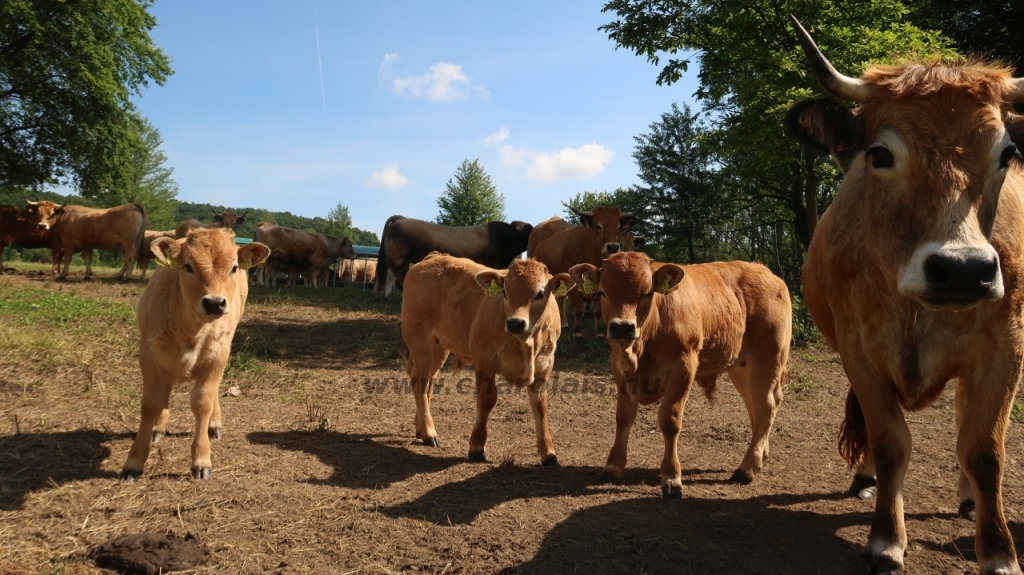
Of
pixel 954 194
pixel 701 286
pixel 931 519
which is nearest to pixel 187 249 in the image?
pixel 701 286

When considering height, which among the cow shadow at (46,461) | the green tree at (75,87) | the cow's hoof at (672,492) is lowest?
the cow shadow at (46,461)

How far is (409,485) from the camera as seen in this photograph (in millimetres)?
5527

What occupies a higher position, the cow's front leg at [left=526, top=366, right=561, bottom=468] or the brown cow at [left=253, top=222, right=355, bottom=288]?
the brown cow at [left=253, top=222, right=355, bottom=288]

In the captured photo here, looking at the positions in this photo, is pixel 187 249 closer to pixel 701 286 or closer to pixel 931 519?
pixel 701 286

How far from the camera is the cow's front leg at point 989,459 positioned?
3617 millimetres

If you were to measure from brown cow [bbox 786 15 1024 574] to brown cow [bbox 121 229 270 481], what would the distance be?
470 centimetres

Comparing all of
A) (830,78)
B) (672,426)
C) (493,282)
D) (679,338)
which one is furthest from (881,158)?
(493,282)

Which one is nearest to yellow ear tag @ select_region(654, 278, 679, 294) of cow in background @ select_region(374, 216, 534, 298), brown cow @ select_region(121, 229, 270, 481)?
brown cow @ select_region(121, 229, 270, 481)

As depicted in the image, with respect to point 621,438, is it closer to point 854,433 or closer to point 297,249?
point 854,433

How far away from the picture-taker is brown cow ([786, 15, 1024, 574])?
322 cm

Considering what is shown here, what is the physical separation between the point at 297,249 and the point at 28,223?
9.14m

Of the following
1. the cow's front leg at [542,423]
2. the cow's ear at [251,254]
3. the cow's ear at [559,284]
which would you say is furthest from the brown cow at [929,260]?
the cow's ear at [251,254]

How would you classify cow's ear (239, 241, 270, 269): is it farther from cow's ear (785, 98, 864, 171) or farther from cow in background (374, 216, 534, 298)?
cow in background (374, 216, 534, 298)

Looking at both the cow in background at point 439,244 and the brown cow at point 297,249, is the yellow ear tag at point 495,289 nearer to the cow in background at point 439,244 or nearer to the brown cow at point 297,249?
the cow in background at point 439,244
